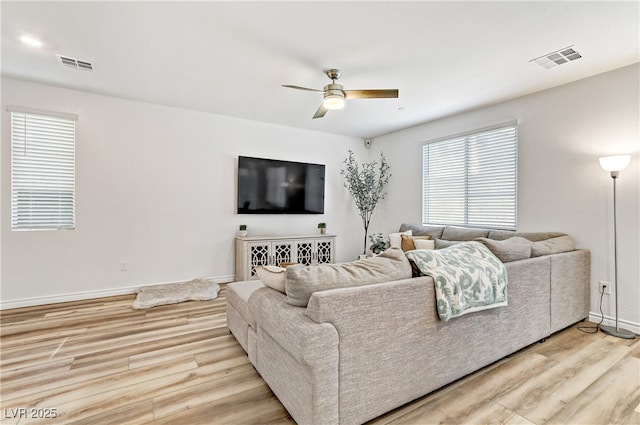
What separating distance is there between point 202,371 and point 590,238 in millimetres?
3830

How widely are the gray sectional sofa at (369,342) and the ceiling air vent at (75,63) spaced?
270 cm

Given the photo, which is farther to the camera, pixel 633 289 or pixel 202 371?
pixel 633 289

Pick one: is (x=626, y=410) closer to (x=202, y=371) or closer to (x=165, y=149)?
(x=202, y=371)

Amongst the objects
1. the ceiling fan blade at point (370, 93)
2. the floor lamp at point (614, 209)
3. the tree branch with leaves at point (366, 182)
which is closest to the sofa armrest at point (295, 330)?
the ceiling fan blade at point (370, 93)

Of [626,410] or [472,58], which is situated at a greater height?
[472,58]

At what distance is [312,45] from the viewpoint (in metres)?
2.49

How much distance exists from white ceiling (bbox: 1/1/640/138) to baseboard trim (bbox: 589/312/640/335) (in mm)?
2439

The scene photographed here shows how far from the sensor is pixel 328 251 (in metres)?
5.09

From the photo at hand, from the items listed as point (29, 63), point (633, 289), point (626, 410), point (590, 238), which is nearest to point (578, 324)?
point (633, 289)

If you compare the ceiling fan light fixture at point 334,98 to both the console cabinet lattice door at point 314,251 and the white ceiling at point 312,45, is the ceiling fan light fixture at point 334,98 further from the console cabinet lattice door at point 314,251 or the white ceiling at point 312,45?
the console cabinet lattice door at point 314,251

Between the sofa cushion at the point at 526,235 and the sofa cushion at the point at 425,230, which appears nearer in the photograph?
the sofa cushion at the point at 526,235

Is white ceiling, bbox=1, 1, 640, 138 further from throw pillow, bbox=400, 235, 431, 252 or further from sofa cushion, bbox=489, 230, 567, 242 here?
throw pillow, bbox=400, 235, 431, 252

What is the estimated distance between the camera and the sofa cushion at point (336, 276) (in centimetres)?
154

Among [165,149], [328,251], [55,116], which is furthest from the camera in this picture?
[328,251]
